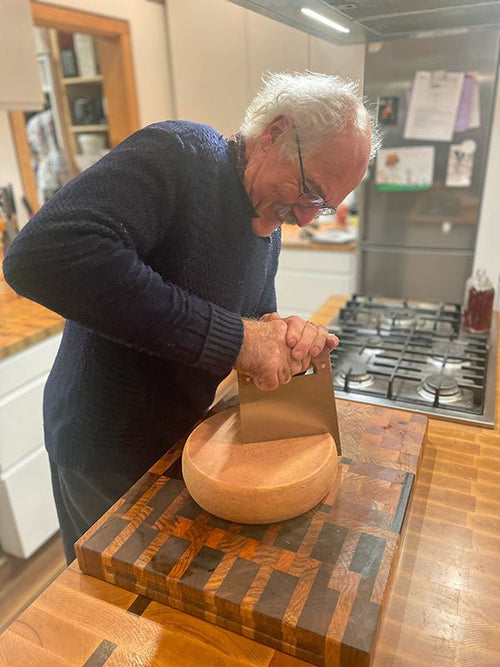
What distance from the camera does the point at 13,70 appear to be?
173cm

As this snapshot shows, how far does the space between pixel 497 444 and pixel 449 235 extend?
5.37 feet

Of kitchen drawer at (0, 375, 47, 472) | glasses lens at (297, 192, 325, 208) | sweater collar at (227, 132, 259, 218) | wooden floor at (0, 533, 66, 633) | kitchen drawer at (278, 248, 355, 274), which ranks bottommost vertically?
wooden floor at (0, 533, 66, 633)

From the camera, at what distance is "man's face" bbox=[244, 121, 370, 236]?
77 centimetres

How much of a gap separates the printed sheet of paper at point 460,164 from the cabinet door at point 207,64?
968 mm

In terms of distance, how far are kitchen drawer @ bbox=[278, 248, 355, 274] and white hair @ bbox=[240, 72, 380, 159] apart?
5.92 ft

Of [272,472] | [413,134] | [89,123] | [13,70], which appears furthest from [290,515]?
[89,123]

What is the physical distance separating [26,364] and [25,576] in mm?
662

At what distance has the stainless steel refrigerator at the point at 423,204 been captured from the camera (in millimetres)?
2049

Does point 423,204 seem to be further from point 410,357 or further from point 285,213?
point 285,213

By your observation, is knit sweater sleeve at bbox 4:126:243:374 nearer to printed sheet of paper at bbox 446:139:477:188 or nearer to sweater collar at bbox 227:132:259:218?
sweater collar at bbox 227:132:259:218

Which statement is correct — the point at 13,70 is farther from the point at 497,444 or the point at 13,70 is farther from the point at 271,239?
the point at 497,444

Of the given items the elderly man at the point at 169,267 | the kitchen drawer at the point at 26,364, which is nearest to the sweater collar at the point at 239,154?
the elderly man at the point at 169,267

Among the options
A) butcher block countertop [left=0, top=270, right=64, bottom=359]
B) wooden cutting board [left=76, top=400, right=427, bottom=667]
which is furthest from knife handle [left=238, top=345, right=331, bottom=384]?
butcher block countertop [left=0, top=270, right=64, bottom=359]

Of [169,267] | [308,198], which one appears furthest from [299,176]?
[169,267]
